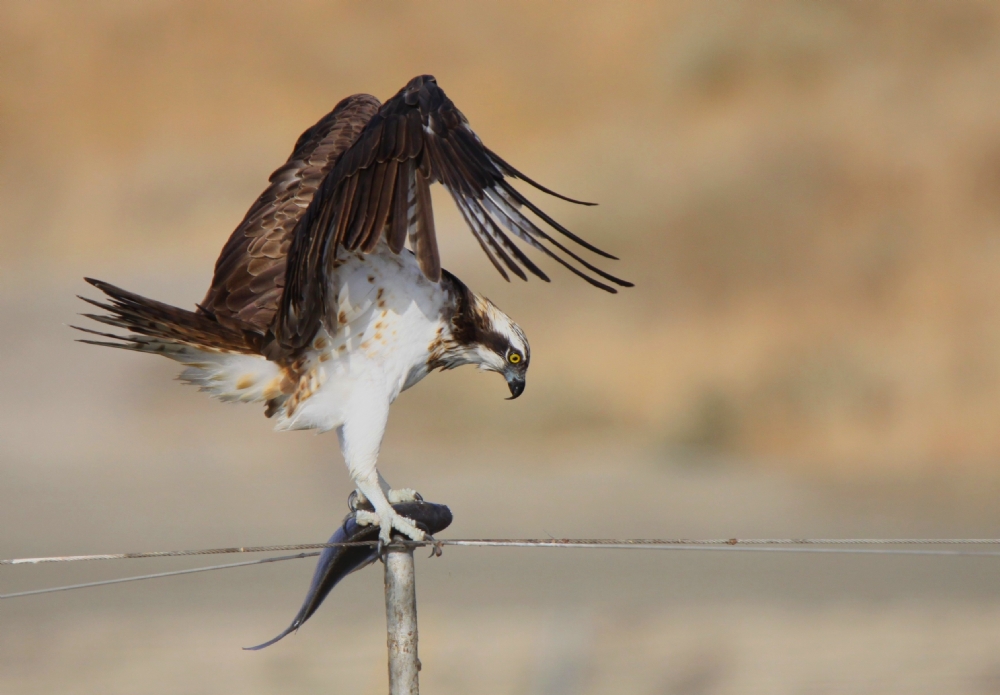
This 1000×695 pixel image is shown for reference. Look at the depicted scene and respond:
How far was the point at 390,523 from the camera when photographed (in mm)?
2941

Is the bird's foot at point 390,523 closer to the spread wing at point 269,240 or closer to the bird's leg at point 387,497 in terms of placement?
the bird's leg at point 387,497

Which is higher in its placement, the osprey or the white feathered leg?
the osprey

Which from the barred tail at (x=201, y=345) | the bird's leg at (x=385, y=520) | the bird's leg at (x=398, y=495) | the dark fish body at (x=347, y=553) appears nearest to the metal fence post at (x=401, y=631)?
the dark fish body at (x=347, y=553)

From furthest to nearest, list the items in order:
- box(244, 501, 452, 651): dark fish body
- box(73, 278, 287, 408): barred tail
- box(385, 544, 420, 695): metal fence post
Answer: box(73, 278, 287, 408): barred tail
box(244, 501, 452, 651): dark fish body
box(385, 544, 420, 695): metal fence post

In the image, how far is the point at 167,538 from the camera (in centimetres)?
906

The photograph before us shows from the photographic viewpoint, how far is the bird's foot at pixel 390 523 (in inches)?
114

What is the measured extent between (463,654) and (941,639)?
119 inches

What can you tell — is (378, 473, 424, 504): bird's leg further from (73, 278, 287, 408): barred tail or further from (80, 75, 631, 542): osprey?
(73, 278, 287, 408): barred tail

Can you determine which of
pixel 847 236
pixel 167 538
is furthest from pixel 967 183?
pixel 167 538

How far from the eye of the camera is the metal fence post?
2.40 meters

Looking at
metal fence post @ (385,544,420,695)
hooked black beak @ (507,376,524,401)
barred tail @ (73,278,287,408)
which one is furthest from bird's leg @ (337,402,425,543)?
metal fence post @ (385,544,420,695)

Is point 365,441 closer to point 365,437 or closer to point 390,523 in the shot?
point 365,437

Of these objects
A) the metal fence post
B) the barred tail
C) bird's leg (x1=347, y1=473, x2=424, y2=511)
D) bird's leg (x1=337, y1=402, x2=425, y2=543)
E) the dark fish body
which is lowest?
the metal fence post

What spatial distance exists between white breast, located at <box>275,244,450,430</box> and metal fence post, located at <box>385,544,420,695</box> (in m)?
0.98
